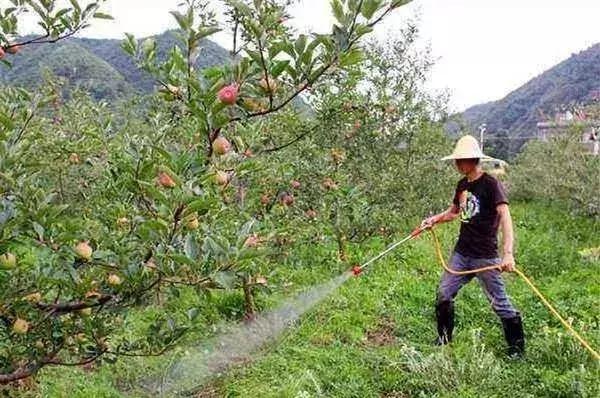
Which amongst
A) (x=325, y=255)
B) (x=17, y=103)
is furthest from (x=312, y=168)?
(x=17, y=103)

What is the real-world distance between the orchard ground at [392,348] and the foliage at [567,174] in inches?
135

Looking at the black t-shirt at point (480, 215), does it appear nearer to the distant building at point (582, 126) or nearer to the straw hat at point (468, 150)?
the straw hat at point (468, 150)

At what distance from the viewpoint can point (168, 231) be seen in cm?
171

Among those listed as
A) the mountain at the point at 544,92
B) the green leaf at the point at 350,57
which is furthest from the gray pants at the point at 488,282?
the mountain at the point at 544,92

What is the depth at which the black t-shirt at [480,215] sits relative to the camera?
4.29 metres

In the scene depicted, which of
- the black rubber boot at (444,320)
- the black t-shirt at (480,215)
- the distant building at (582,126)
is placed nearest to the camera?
the black t-shirt at (480,215)

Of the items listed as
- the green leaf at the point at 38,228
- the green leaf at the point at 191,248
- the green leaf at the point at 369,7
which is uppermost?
the green leaf at the point at 369,7

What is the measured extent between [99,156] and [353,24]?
2444 millimetres

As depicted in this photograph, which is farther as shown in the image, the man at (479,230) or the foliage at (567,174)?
the foliage at (567,174)

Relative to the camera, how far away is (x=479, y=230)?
173 inches

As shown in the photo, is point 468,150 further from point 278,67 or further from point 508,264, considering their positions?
point 278,67

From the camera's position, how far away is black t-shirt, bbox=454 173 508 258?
4.29 meters

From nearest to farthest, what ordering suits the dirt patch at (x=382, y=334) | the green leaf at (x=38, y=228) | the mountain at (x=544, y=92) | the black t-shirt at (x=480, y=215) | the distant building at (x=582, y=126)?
the green leaf at (x=38, y=228) → the black t-shirt at (x=480, y=215) → the dirt patch at (x=382, y=334) → the distant building at (x=582, y=126) → the mountain at (x=544, y=92)

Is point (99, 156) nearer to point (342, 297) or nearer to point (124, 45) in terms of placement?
point (124, 45)
